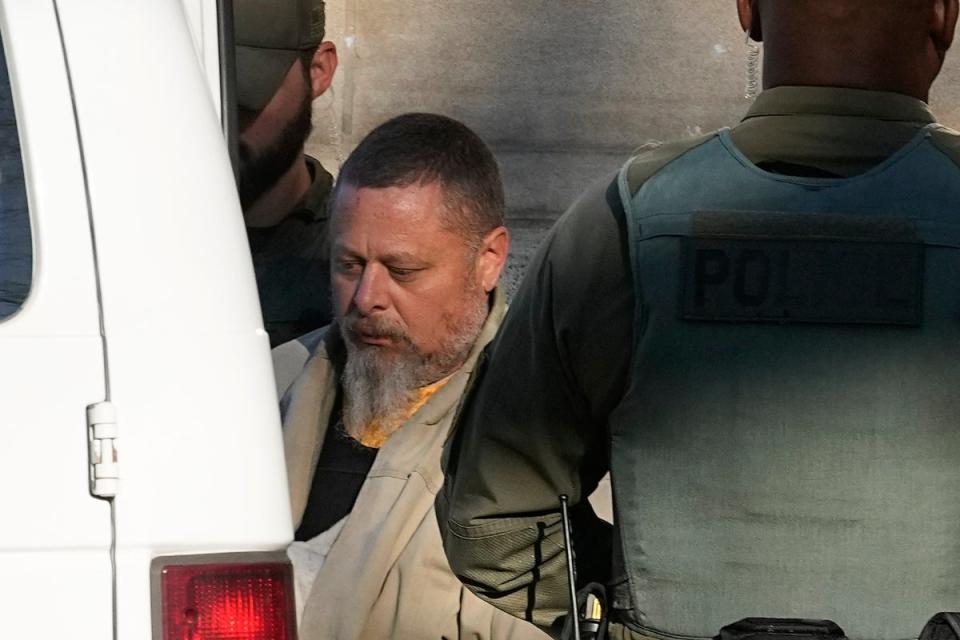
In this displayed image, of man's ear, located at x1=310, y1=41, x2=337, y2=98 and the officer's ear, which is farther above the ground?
the officer's ear

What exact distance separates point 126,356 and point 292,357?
180cm

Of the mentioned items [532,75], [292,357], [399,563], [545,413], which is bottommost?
[399,563]

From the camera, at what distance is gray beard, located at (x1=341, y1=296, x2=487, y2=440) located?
3.30m

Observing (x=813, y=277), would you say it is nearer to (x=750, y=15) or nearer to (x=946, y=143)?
(x=946, y=143)

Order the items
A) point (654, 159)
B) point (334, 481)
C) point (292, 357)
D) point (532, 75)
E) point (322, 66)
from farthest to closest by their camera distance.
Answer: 1. point (532, 75)
2. point (322, 66)
3. point (292, 357)
4. point (334, 481)
5. point (654, 159)

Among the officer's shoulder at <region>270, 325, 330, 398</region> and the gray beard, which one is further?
the officer's shoulder at <region>270, 325, 330, 398</region>

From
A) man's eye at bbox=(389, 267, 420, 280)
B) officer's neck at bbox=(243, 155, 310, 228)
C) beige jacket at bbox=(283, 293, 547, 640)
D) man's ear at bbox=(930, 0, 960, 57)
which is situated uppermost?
man's ear at bbox=(930, 0, 960, 57)

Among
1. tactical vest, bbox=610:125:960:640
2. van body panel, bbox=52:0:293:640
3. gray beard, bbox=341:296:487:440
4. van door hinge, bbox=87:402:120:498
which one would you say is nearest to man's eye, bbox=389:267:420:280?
gray beard, bbox=341:296:487:440

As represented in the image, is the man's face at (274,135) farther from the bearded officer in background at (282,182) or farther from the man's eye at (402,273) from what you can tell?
the man's eye at (402,273)

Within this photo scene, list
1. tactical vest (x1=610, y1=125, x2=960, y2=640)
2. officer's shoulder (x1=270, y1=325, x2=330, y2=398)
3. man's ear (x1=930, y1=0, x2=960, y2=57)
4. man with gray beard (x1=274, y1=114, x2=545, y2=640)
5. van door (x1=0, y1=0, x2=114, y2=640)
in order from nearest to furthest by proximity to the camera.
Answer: van door (x1=0, y1=0, x2=114, y2=640) < tactical vest (x1=610, y1=125, x2=960, y2=640) < man's ear (x1=930, y1=0, x2=960, y2=57) < man with gray beard (x1=274, y1=114, x2=545, y2=640) < officer's shoulder (x1=270, y1=325, x2=330, y2=398)

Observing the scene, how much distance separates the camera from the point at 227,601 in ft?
6.11

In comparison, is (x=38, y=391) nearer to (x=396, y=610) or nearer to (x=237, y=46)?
(x=396, y=610)

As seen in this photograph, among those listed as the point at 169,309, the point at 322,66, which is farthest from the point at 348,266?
the point at 169,309

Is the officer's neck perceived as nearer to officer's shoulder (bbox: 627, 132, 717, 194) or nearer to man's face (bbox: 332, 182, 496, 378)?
man's face (bbox: 332, 182, 496, 378)
